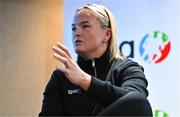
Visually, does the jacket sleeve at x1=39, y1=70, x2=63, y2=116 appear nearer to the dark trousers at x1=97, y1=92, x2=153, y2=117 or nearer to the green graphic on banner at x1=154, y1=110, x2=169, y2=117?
the dark trousers at x1=97, y1=92, x2=153, y2=117

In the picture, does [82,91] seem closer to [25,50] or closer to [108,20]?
[108,20]

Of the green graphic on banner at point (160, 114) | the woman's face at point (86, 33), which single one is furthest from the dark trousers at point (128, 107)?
the green graphic on banner at point (160, 114)

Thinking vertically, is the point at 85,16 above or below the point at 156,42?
above

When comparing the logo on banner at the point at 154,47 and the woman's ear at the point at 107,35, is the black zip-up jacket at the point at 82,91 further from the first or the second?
the logo on banner at the point at 154,47

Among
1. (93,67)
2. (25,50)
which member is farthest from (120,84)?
(25,50)

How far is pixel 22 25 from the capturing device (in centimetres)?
242

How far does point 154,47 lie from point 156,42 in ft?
0.12

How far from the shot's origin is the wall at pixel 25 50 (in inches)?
93.4

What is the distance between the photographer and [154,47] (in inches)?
94.0

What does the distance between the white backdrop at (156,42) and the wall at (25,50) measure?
0.27 meters

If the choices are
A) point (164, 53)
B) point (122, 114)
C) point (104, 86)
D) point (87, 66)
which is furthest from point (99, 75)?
point (164, 53)

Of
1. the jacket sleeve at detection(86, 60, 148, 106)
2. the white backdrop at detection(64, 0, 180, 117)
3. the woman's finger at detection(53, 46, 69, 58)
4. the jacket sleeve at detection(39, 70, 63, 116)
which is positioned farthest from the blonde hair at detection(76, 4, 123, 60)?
the white backdrop at detection(64, 0, 180, 117)

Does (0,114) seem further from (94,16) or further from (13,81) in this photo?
(94,16)

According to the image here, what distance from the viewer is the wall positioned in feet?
7.78
